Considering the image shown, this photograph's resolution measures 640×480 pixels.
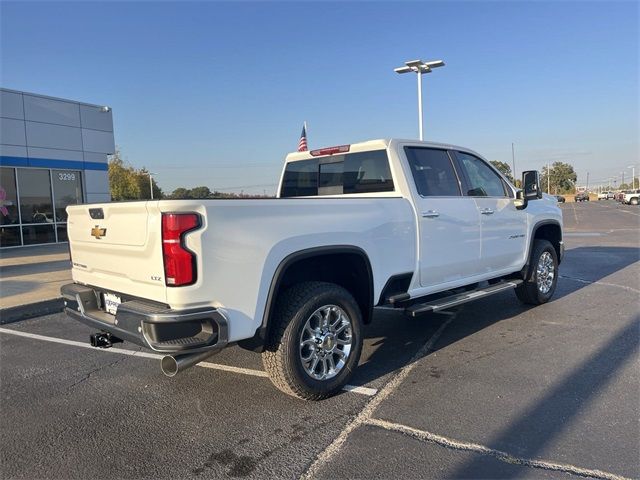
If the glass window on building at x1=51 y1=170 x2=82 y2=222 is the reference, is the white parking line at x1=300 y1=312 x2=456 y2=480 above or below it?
below

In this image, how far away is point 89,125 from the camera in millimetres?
18609

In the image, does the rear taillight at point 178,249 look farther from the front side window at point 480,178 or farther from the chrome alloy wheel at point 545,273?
the chrome alloy wheel at point 545,273

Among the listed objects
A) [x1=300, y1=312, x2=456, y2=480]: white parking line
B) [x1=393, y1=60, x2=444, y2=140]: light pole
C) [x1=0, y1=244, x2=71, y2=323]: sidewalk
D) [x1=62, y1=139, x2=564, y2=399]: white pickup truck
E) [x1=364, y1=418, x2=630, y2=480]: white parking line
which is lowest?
[x1=364, y1=418, x2=630, y2=480]: white parking line

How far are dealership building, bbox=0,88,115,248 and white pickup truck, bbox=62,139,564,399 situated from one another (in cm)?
1394

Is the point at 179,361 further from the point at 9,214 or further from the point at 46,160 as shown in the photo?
the point at 46,160

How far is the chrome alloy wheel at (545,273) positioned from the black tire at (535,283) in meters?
0.03

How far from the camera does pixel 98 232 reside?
3803mm

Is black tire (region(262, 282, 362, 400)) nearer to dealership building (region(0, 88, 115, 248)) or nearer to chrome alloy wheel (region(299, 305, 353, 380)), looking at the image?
chrome alloy wheel (region(299, 305, 353, 380))

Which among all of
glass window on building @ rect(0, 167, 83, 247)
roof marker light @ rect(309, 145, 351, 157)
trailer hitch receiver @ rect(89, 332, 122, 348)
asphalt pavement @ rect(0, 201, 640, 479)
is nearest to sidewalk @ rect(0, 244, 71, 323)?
glass window on building @ rect(0, 167, 83, 247)

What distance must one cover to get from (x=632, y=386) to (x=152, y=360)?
14.0ft

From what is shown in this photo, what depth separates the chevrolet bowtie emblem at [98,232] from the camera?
3.73 metres

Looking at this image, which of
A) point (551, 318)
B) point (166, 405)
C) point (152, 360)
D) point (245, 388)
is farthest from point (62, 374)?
point (551, 318)

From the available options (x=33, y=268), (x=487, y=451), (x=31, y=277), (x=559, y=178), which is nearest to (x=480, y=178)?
(x=487, y=451)

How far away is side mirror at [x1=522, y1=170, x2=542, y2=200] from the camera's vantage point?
5818 millimetres
